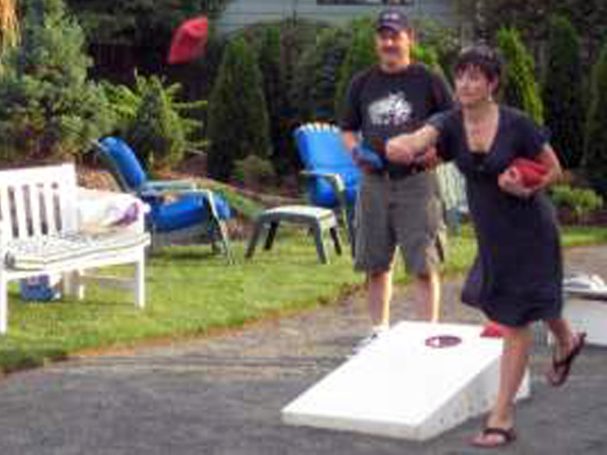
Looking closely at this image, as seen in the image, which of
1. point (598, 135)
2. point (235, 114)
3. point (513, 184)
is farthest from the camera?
point (235, 114)

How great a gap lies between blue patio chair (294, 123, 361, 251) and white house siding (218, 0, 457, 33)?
9.48m

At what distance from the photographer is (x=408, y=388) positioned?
780 centimetres

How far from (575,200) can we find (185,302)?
6.35 meters

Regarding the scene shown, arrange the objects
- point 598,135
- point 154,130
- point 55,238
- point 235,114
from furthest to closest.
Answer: point 235,114 < point 598,135 < point 154,130 < point 55,238

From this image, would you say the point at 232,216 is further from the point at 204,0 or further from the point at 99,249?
the point at 204,0

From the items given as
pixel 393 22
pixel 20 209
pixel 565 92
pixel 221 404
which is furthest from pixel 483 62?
pixel 565 92

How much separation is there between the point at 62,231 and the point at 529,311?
4759 mm

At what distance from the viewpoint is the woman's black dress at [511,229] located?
7.23 m

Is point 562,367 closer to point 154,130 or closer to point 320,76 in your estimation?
point 154,130

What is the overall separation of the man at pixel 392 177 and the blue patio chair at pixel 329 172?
3.79m

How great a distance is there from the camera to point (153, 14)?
23641 mm

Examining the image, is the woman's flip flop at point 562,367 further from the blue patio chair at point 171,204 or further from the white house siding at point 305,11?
the white house siding at point 305,11

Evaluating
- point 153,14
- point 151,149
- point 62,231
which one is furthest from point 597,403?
point 153,14

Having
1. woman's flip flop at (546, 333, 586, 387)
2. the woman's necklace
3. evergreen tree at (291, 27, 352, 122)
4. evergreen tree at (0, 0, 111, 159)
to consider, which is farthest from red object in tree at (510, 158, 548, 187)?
evergreen tree at (291, 27, 352, 122)
